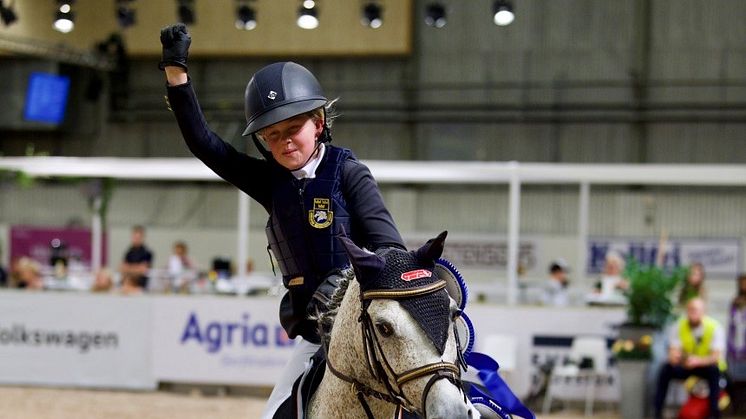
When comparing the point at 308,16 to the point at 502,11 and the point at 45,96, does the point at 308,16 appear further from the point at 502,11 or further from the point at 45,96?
the point at 45,96

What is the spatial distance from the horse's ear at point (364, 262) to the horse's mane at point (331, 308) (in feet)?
0.81

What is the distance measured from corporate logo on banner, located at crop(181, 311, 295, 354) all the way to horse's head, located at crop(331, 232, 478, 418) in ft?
30.8

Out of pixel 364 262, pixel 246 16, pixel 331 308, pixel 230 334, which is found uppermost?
pixel 246 16

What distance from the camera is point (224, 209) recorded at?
75.0 ft

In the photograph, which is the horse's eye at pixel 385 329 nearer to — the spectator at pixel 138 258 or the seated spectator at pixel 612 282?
the seated spectator at pixel 612 282

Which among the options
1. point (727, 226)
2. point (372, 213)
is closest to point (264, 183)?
point (372, 213)

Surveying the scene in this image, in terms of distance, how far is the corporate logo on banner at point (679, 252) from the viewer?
1986 centimetres

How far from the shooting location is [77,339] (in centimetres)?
1234

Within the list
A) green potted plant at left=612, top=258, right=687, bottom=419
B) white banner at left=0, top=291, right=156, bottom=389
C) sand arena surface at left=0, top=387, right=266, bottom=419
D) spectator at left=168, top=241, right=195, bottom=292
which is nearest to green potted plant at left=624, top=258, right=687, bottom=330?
green potted plant at left=612, top=258, right=687, bottom=419

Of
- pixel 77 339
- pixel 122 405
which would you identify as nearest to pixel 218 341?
pixel 122 405

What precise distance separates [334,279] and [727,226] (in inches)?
741

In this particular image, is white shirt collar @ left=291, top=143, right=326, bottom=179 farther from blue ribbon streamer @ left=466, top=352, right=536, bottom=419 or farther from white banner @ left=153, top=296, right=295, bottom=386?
white banner @ left=153, top=296, right=295, bottom=386

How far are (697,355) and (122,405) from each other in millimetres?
5566

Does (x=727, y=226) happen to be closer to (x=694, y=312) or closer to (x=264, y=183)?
(x=694, y=312)
